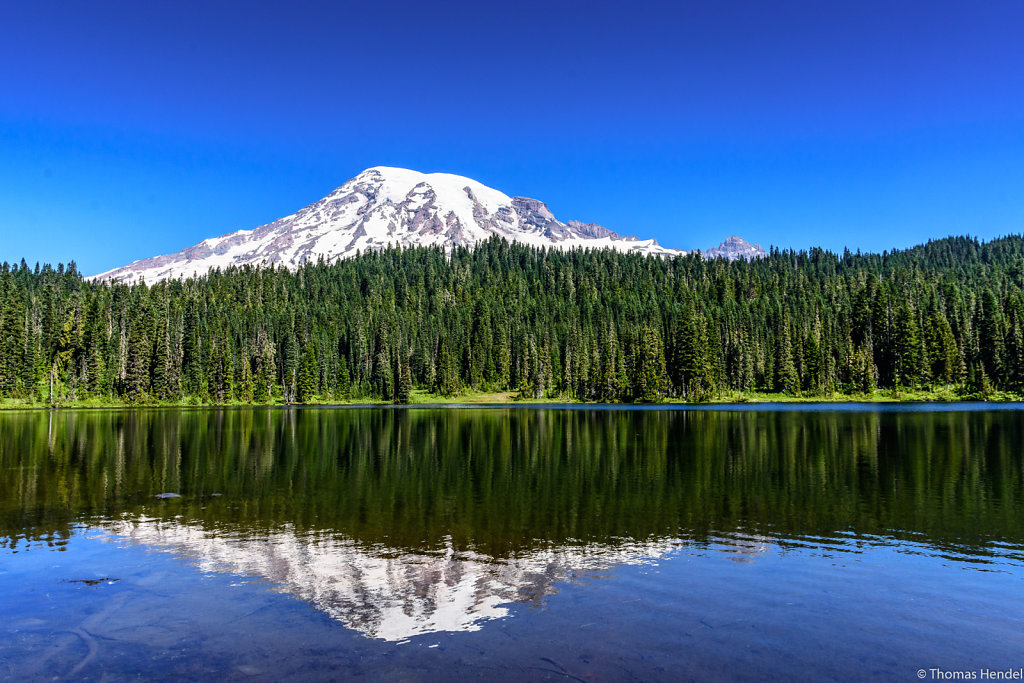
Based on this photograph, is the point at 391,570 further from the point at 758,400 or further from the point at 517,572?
the point at 758,400

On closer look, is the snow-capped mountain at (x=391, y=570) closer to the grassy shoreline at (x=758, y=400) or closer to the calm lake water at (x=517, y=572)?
the calm lake water at (x=517, y=572)

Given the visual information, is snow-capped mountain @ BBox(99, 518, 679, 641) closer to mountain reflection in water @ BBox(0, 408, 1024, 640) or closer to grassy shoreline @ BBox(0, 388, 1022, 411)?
mountain reflection in water @ BBox(0, 408, 1024, 640)

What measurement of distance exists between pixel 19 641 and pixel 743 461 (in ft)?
132

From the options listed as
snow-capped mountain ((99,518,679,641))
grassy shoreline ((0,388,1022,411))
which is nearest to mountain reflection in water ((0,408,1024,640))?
snow-capped mountain ((99,518,679,641))

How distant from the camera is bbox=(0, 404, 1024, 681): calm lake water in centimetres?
1312

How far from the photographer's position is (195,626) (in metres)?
15.0

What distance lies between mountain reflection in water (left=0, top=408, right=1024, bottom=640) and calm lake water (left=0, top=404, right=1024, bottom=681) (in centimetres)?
16

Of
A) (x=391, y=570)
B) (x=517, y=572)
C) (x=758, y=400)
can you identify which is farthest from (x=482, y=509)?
(x=758, y=400)

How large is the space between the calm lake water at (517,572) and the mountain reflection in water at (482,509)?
157mm

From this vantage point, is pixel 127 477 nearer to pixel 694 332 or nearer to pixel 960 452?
pixel 960 452

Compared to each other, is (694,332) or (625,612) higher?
(694,332)

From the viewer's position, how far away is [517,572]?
1903 centimetres

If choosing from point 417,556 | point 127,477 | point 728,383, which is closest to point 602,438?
point 127,477

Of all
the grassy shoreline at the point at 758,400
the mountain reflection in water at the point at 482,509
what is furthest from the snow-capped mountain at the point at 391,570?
the grassy shoreline at the point at 758,400
